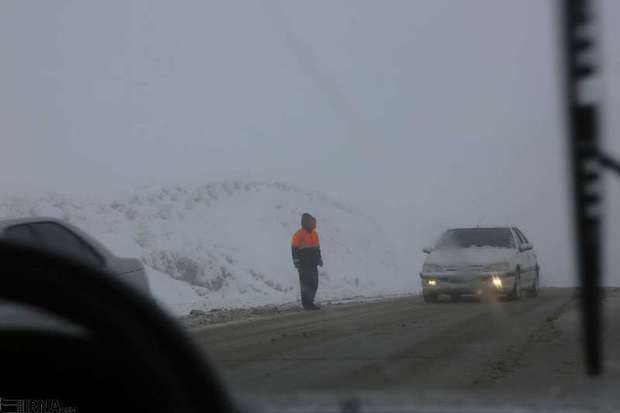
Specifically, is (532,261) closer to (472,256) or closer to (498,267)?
(472,256)

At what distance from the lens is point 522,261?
18203mm

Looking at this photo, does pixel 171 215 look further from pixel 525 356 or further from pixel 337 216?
pixel 525 356

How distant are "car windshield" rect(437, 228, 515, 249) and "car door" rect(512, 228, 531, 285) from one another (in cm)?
21

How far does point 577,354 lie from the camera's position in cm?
843

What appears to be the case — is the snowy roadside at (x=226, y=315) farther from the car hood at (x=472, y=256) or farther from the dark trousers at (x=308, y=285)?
the car hood at (x=472, y=256)

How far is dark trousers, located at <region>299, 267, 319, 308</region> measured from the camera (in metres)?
17.2


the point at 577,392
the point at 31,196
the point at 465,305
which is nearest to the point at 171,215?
the point at 31,196

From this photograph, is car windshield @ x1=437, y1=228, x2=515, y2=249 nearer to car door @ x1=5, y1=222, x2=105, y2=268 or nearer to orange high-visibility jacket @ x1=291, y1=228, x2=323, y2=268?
orange high-visibility jacket @ x1=291, y1=228, x2=323, y2=268

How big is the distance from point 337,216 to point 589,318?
44.0 meters

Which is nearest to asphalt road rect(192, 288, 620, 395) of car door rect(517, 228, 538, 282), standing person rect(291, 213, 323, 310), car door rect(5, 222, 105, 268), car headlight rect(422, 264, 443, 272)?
car door rect(5, 222, 105, 268)

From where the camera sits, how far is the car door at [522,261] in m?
18.0

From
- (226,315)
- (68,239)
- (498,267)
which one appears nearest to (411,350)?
(68,239)

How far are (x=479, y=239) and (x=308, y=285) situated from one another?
3.55m

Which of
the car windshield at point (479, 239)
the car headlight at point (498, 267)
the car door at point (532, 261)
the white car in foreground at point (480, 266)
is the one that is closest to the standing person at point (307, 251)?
the white car in foreground at point (480, 266)
